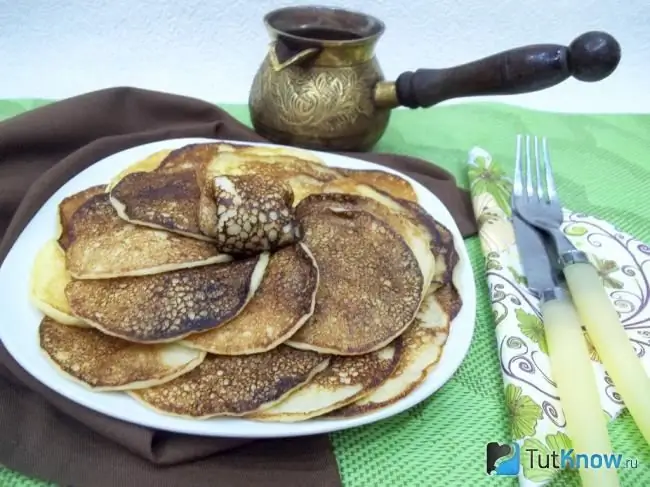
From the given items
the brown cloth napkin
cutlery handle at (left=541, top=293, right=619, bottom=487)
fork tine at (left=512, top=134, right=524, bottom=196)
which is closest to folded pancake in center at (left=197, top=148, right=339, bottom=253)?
the brown cloth napkin

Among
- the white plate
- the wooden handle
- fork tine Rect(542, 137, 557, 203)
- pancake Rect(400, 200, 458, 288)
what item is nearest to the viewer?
the white plate

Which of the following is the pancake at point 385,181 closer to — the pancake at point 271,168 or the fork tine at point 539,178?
the pancake at point 271,168

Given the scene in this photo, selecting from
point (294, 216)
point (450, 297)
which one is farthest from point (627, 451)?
point (294, 216)

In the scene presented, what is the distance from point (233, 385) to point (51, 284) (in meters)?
0.29

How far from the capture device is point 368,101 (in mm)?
1400

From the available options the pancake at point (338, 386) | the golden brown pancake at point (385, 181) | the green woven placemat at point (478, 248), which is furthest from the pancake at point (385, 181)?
the pancake at point (338, 386)

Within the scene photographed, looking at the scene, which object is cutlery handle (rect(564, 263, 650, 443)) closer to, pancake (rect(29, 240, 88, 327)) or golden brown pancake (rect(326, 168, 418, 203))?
golden brown pancake (rect(326, 168, 418, 203))

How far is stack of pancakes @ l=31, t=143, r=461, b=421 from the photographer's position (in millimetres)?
836

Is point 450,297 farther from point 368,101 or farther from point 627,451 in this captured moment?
point 368,101

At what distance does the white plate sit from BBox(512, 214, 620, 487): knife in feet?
0.36

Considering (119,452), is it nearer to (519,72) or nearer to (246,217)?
(246,217)

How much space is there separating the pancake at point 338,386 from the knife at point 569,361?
208mm

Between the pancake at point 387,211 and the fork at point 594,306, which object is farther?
the pancake at point 387,211

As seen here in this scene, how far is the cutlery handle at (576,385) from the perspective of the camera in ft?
2.66
